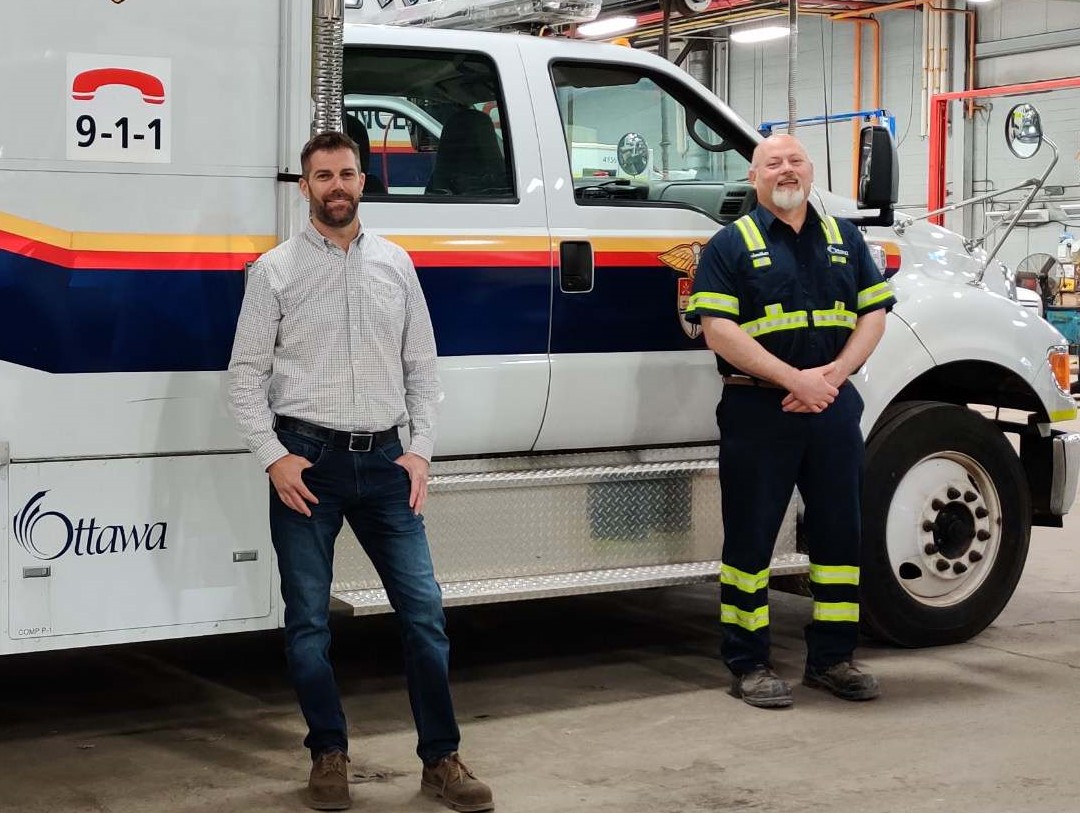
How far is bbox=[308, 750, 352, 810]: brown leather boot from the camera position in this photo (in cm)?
417

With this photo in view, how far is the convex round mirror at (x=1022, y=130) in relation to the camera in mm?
21609

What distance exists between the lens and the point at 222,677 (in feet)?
18.6

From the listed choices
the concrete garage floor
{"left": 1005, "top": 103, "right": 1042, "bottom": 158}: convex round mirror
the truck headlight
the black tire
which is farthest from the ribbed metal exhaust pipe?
{"left": 1005, "top": 103, "right": 1042, "bottom": 158}: convex round mirror

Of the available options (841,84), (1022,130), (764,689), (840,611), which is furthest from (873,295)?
(841,84)

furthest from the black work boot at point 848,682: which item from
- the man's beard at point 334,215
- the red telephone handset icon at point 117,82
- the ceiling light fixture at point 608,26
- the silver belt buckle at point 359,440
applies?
the red telephone handset icon at point 117,82

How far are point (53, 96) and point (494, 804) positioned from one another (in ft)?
7.30

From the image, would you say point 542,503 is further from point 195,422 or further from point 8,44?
point 8,44

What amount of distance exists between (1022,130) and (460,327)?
18.4 m

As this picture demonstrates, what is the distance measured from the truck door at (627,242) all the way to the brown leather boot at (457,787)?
56.5 inches

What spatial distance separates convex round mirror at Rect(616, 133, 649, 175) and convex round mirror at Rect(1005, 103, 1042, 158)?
675 inches

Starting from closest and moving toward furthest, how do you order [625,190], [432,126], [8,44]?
Answer: [8,44] → [432,126] → [625,190]

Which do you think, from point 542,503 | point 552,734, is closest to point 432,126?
point 542,503

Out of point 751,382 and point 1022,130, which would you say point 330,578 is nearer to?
point 751,382

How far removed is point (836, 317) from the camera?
5242mm
